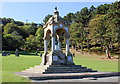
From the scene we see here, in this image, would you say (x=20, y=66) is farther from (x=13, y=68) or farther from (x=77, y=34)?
(x=77, y=34)

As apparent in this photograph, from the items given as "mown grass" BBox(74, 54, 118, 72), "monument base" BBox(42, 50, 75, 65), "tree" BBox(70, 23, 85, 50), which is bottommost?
"mown grass" BBox(74, 54, 118, 72)

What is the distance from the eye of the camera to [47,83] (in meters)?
9.67

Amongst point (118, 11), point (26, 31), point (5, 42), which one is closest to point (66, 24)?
point (118, 11)

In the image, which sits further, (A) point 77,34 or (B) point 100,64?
(A) point 77,34

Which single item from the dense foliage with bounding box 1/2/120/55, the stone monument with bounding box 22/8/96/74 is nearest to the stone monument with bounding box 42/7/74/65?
the stone monument with bounding box 22/8/96/74

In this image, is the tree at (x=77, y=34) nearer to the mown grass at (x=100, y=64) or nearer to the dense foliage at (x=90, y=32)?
the dense foliage at (x=90, y=32)

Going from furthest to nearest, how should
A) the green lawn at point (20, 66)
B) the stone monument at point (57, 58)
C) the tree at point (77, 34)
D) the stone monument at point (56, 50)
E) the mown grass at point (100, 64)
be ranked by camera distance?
the tree at point (77, 34)
the mown grass at point (100, 64)
the stone monument at point (56, 50)
the stone monument at point (57, 58)
the green lawn at point (20, 66)

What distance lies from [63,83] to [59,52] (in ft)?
18.1

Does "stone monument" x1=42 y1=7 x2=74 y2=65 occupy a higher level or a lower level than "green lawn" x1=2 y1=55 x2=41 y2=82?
higher

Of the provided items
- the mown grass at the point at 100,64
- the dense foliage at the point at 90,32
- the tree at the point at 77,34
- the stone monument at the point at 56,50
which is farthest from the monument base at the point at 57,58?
the tree at the point at 77,34

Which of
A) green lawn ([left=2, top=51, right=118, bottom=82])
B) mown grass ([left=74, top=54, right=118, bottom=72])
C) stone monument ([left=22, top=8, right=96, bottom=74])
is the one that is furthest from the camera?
mown grass ([left=74, top=54, right=118, bottom=72])

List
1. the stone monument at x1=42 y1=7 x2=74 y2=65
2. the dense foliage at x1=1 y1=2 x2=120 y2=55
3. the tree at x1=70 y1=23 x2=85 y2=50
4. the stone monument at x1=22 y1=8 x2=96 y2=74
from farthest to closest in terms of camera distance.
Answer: the tree at x1=70 y1=23 x2=85 y2=50 → the dense foliage at x1=1 y1=2 x2=120 y2=55 → the stone monument at x1=42 y1=7 x2=74 y2=65 → the stone monument at x1=22 y1=8 x2=96 y2=74

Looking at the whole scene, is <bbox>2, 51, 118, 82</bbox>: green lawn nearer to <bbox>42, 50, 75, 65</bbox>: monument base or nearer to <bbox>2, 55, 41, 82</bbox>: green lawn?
<bbox>2, 55, 41, 82</bbox>: green lawn

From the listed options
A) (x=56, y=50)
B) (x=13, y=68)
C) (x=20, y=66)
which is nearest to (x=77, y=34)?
(x=20, y=66)
